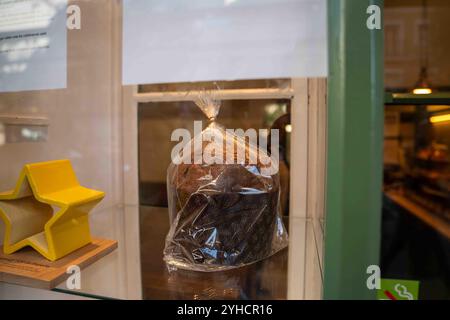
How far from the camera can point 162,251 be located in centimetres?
68

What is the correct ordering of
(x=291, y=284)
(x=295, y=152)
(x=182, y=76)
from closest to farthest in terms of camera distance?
(x=182, y=76), (x=291, y=284), (x=295, y=152)

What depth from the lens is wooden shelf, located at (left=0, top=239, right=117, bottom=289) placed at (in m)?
0.52

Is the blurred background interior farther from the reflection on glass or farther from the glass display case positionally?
the glass display case

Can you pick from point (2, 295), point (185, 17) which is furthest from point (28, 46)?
point (2, 295)

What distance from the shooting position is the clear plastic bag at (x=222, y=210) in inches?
23.1

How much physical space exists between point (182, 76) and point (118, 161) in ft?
2.00

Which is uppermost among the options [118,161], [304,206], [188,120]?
[188,120]

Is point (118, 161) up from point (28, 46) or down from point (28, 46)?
down

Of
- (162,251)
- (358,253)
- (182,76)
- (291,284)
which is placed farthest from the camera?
(162,251)

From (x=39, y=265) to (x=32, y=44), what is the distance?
387 mm

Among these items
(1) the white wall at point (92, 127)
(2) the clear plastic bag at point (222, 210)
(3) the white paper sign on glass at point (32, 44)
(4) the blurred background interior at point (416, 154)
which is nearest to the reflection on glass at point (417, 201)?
(4) the blurred background interior at point (416, 154)

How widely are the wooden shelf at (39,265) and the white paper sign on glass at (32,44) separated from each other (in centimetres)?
31

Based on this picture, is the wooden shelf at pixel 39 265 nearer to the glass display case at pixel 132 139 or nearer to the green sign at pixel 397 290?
the glass display case at pixel 132 139

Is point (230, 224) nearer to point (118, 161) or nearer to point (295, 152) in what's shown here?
point (295, 152)
